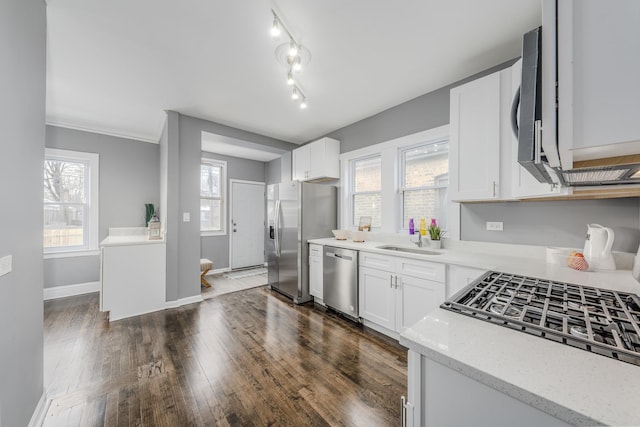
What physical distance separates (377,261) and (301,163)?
240 cm

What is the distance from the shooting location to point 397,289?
2348 millimetres

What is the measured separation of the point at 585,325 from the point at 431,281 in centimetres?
135

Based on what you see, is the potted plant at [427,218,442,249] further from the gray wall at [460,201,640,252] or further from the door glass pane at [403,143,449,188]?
the door glass pane at [403,143,449,188]

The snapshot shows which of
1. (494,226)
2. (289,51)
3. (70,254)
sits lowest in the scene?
(70,254)

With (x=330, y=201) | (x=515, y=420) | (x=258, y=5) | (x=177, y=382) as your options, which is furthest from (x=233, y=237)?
(x=515, y=420)

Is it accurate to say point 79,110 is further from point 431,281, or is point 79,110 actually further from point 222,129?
point 431,281

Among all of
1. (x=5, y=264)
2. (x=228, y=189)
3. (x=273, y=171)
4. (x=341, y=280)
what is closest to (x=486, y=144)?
(x=341, y=280)

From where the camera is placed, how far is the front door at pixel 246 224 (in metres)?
5.45

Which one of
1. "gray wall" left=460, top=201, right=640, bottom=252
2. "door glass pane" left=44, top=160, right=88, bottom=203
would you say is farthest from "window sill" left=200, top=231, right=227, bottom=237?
"gray wall" left=460, top=201, right=640, bottom=252

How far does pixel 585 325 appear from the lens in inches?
30.3

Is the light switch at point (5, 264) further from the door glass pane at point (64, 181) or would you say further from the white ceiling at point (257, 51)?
the door glass pane at point (64, 181)

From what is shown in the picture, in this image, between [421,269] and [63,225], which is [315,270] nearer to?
[421,269]

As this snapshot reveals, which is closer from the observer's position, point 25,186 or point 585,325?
point 585,325

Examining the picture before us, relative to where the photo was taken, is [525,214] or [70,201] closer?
[525,214]
